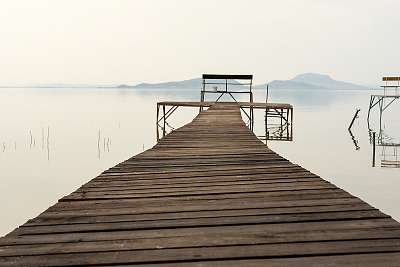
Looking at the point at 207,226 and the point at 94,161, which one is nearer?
the point at 207,226

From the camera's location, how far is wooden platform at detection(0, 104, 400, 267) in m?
2.53

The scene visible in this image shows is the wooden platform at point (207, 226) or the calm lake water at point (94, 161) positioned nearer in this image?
the wooden platform at point (207, 226)

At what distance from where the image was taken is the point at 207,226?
10.3ft

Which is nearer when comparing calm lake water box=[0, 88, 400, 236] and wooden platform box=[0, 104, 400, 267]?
wooden platform box=[0, 104, 400, 267]

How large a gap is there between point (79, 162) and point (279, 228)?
69.8 ft

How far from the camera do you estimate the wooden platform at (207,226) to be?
253 cm

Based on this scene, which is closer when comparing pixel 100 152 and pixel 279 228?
pixel 279 228

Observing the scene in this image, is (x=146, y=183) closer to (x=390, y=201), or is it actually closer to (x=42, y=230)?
(x=42, y=230)

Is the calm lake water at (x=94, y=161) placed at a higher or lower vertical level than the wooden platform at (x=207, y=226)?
lower

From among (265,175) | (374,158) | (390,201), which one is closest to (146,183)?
(265,175)

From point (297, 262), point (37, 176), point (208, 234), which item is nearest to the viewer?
point (297, 262)

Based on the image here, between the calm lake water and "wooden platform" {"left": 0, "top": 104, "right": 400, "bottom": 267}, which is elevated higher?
"wooden platform" {"left": 0, "top": 104, "right": 400, "bottom": 267}

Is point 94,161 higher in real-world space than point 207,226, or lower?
lower

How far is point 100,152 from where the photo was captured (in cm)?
2695
